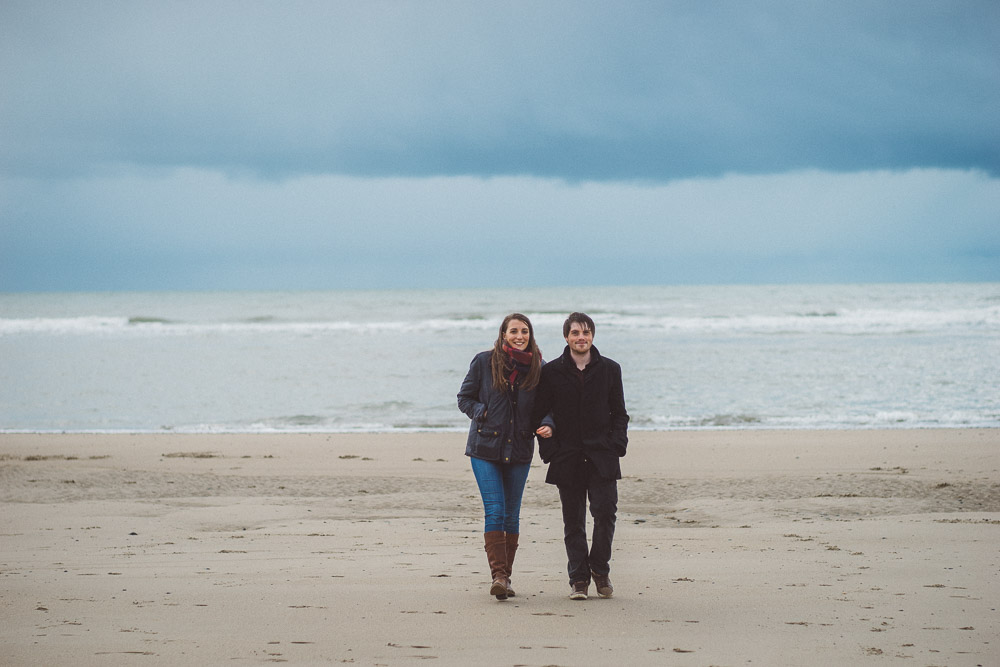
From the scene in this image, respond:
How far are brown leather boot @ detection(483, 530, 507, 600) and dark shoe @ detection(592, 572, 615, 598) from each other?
1.81 feet

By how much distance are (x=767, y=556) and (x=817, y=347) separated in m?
24.2

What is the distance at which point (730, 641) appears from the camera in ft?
14.6

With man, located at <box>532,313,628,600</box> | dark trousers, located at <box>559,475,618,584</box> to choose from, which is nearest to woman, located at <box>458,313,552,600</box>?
man, located at <box>532,313,628,600</box>

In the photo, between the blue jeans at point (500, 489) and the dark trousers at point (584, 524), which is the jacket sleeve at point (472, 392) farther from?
the dark trousers at point (584, 524)

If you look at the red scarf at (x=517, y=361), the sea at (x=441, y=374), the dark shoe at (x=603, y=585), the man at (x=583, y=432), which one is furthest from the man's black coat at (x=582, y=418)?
the sea at (x=441, y=374)

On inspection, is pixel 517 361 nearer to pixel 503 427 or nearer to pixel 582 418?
pixel 503 427

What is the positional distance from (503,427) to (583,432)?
466 mm

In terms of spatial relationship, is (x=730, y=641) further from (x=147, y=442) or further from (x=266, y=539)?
(x=147, y=442)

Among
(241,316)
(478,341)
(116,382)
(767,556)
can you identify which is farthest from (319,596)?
(241,316)

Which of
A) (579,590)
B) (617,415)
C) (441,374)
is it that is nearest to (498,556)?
(579,590)

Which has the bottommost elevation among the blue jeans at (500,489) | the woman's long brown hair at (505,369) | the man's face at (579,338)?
the blue jeans at (500,489)

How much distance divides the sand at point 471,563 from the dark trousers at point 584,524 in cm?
21

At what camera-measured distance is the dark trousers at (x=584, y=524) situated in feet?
17.1

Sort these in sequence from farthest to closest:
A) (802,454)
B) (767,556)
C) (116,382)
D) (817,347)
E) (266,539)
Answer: (817,347), (116,382), (802,454), (266,539), (767,556)
